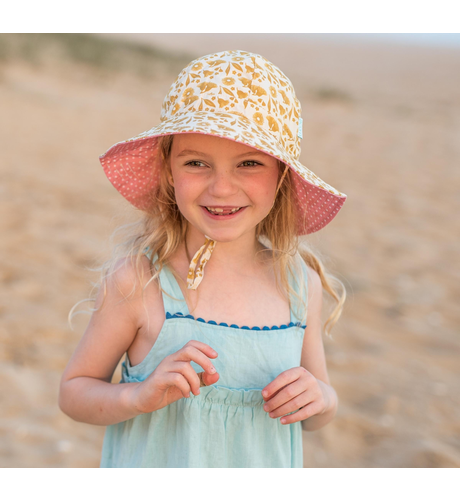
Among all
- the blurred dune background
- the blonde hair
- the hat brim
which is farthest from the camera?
the blurred dune background

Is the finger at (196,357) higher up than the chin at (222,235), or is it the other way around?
the chin at (222,235)

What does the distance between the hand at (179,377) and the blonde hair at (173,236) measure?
1.19ft

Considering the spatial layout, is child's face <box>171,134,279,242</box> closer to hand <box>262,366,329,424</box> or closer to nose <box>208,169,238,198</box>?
nose <box>208,169,238,198</box>

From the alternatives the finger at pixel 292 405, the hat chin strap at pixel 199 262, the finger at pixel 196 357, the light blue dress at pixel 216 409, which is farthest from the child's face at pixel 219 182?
the finger at pixel 292 405

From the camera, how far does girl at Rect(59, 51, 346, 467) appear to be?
5.38 feet

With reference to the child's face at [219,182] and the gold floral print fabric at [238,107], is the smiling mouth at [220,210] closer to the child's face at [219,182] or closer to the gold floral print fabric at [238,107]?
the child's face at [219,182]

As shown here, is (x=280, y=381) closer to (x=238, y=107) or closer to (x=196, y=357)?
(x=196, y=357)

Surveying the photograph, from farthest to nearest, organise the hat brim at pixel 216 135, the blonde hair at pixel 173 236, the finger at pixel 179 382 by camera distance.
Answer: the blonde hair at pixel 173 236 < the hat brim at pixel 216 135 < the finger at pixel 179 382

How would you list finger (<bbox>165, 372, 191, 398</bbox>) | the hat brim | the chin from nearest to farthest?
finger (<bbox>165, 372, 191, 398</bbox>), the hat brim, the chin

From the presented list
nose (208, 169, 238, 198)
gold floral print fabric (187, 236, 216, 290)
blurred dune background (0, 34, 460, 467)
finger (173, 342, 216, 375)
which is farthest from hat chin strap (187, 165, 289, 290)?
blurred dune background (0, 34, 460, 467)

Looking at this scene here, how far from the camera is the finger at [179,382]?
1440mm

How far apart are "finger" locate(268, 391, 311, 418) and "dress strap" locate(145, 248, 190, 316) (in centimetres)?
40

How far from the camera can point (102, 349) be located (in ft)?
5.61
